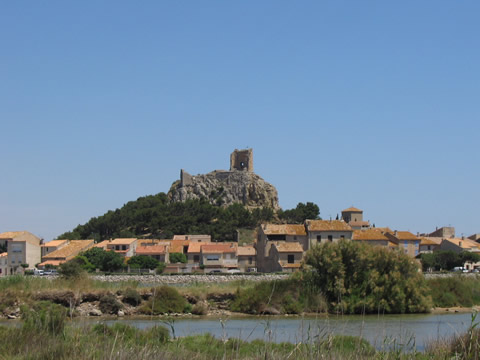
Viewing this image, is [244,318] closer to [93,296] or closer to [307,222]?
[93,296]

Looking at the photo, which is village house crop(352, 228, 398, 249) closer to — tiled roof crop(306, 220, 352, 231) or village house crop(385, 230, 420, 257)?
tiled roof crop(306, 220, 352, 231)

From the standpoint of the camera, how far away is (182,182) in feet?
372

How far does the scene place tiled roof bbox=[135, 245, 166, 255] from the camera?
6819 cm

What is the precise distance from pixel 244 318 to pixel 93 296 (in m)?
7.87

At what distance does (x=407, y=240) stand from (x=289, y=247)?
65.4 ft

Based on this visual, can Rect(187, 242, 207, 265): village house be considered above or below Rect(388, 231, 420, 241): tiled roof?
below

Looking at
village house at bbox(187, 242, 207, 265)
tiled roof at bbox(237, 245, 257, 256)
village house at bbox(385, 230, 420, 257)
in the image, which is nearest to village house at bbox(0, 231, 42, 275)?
village house at bbox(187, 242, 207, 265)

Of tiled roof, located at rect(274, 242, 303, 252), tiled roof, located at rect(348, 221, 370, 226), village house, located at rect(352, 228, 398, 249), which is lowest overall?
tiled roof, located at rect(274, 242, 303, 252)

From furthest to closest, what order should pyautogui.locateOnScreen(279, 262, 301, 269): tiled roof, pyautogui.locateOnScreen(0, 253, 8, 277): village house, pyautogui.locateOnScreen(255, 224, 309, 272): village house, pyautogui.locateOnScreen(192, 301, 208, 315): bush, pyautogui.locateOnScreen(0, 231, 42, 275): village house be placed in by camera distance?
1. pyautogui.locateOnScreen(0, 253, 8, 277): village house
2. pyautogui.locateOnScreen(0, 231, 42, 275): village house
3. pyautogui.locateOnScreen(255, 224, 309, 272): village house
4. pyautogui.locateOnScreen(279, 262, 301, 269): tiled roof
5. pyautogui.locateOnScreen(192, 301, 208, 315): bush


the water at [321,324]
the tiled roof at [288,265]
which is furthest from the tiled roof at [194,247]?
the water at [321,324]

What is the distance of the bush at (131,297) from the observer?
33344mm

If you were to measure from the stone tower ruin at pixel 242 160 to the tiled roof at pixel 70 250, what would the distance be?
49.6m

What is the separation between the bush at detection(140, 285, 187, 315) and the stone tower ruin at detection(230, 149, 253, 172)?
86790mm

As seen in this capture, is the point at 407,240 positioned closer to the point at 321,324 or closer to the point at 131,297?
the point at 131,297
